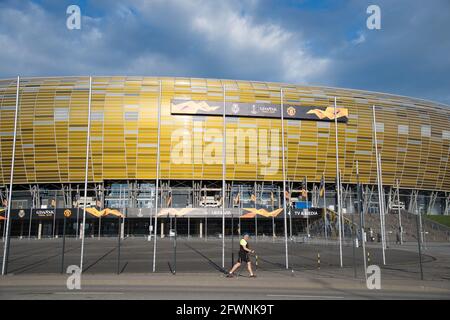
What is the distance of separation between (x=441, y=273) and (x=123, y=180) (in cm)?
6327

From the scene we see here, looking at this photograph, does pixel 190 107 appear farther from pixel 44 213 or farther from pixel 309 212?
pixel 44 213

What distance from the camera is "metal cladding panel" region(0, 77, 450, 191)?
231 ft

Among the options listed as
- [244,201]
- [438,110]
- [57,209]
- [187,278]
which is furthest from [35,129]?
[438,110]

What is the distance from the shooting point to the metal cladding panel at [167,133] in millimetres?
70375

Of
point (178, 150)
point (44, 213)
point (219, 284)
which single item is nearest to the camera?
point (219, 284)

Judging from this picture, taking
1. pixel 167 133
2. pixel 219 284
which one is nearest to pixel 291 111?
pixel 167 133

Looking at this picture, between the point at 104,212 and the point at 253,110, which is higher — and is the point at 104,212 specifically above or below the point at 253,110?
below

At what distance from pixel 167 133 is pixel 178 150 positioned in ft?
12.0

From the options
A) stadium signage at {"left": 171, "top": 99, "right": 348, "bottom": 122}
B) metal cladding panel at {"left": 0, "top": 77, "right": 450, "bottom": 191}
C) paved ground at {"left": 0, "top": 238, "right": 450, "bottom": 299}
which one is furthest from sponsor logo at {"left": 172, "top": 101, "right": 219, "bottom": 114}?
paved ground at {"left": 0, "top": 238, "right": 450, "bottom": 299}

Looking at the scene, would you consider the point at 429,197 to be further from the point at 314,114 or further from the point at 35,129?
the point at 35,129

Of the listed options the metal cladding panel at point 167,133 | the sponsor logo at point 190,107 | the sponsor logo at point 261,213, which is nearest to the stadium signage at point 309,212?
the sponsor logo at point 261,213

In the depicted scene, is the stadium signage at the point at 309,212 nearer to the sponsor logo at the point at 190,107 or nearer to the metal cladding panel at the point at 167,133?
the metal cladding panel at the point at 167,133

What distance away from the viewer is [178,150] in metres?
71.1
